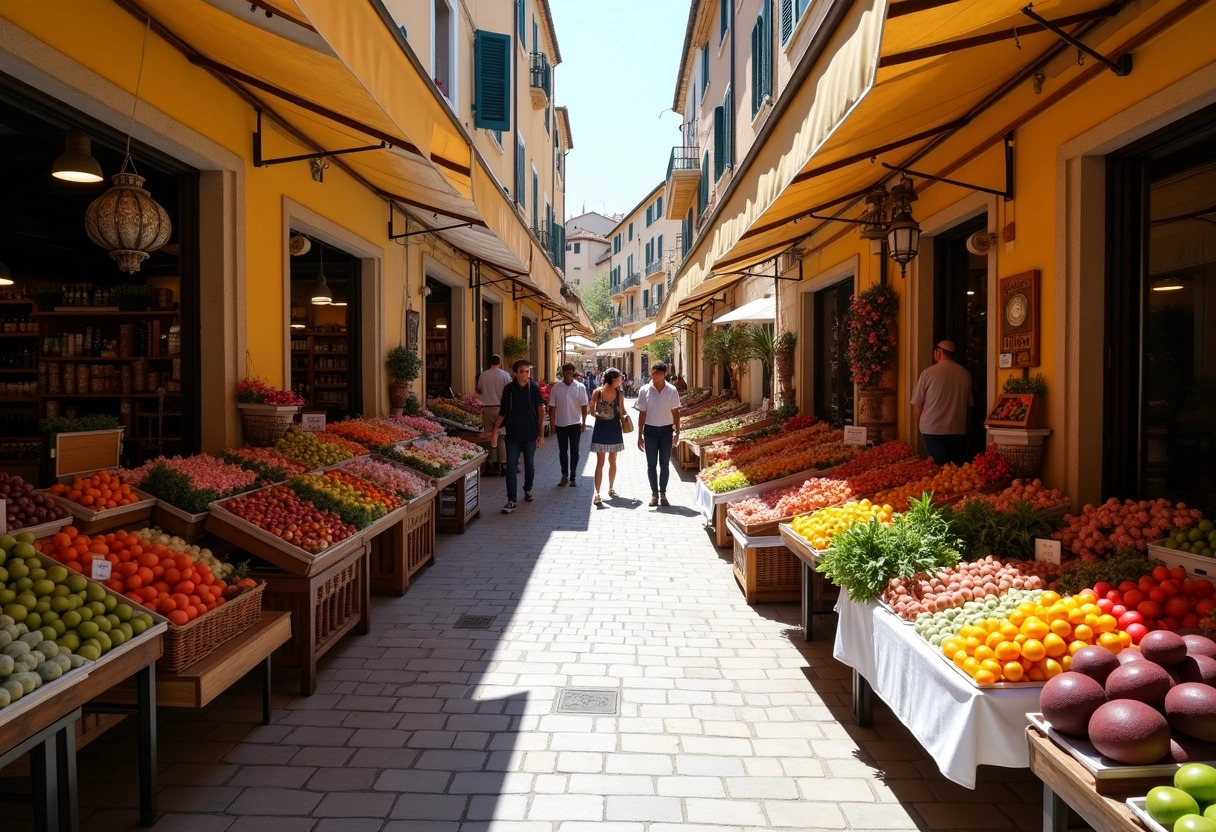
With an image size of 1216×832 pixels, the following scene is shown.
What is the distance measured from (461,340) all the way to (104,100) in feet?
32.0

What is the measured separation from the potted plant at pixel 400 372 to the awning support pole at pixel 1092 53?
304 inches

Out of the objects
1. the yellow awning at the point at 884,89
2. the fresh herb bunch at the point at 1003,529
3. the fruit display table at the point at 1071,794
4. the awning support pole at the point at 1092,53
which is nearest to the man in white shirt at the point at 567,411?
the yellow awning at the point at 884,89

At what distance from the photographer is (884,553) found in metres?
3.98

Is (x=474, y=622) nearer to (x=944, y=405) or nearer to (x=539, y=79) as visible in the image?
(x=944, y=405)

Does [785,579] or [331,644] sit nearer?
[331,644]

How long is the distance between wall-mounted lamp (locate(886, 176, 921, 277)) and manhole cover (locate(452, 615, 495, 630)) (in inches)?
190

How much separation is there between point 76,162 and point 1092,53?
5.79 meters

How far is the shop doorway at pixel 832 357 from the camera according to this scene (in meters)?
9.93

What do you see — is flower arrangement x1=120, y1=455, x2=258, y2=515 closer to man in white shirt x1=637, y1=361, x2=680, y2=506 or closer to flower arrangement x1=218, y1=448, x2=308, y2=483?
flower arrangement x1=218, y1=448, x2=308, y2=483

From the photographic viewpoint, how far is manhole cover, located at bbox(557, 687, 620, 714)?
13.0 feet

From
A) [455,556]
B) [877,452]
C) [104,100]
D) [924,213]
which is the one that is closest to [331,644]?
[455,556]

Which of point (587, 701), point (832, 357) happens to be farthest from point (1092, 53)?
point (832, 357)

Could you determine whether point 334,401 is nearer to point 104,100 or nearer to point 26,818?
point 104,100

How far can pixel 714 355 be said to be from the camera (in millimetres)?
15992
